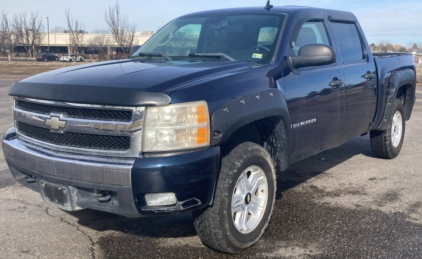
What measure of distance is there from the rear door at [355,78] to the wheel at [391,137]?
0.84 meters

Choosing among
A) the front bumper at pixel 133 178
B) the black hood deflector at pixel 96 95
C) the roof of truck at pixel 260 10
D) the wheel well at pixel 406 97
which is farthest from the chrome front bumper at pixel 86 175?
the wheel well at pixel 406 97

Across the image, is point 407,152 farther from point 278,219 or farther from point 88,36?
point 88,36

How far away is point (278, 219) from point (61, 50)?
82.5 meters

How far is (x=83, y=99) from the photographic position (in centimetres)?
314

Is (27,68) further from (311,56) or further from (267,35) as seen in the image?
Answer: (311,56)

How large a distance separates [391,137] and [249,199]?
139 inches

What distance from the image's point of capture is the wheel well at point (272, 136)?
3836 millimetres

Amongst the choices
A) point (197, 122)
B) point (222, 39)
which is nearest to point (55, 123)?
point (197, 122)

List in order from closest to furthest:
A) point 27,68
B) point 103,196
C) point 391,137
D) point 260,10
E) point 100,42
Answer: point 103,196 < point 260,10 < point 391,137 < point 27,68 < point 100,42

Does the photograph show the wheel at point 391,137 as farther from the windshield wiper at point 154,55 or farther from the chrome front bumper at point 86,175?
the chrome front bumper at point 86,175

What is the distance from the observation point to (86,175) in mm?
3076

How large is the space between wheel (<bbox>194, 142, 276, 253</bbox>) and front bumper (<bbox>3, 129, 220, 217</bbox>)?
0.44ft

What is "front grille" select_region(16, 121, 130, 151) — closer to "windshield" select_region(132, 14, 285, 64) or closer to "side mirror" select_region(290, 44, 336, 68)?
"windshield" select_region(132, 14, 285, 64)

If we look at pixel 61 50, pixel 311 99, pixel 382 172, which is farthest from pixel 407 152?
pixel 61 50
